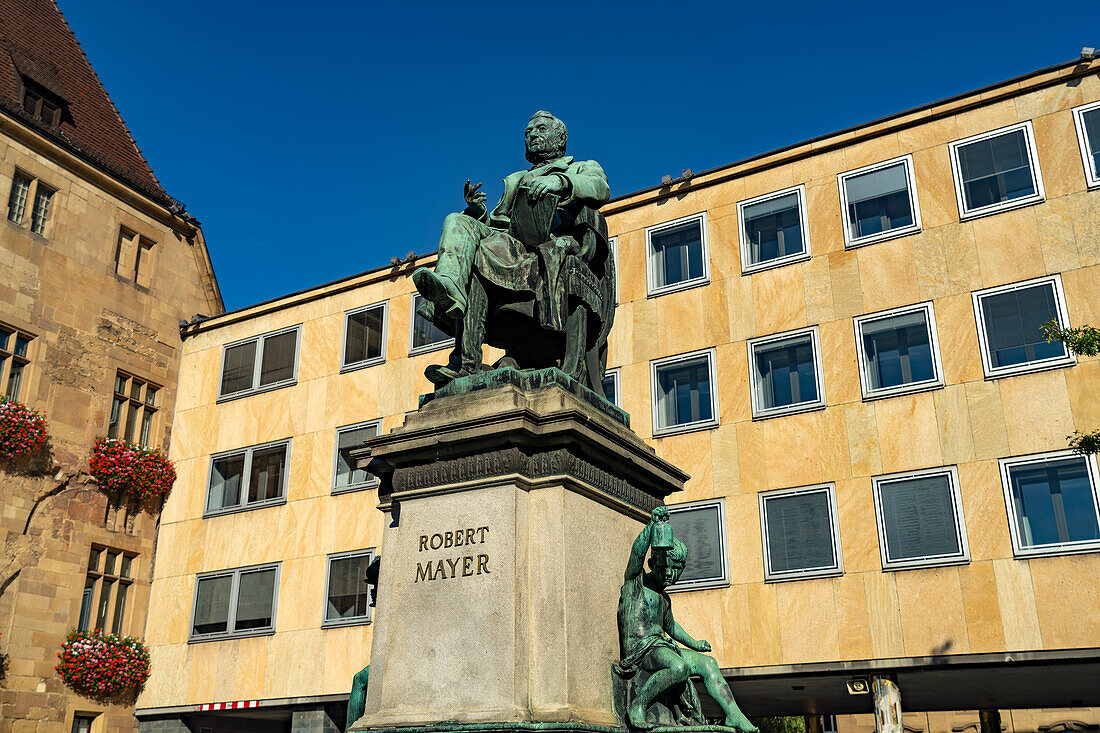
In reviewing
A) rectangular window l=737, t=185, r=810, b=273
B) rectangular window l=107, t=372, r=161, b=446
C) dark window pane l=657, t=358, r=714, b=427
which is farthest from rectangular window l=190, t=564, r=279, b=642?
rectangular window l=737, t=185, r=810, b=273

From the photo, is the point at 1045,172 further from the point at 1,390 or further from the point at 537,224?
the point at 1,390

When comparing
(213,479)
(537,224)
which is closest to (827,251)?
(537,224)

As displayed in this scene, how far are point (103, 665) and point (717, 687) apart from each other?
22.7 m

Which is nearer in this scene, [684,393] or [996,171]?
[996,171]

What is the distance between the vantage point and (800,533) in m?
19.7

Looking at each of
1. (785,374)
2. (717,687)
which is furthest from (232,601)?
(717,687)

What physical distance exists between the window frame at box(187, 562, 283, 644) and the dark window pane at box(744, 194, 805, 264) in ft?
45.1

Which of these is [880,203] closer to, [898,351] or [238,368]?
[898,351]

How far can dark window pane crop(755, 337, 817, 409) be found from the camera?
20.7 metres

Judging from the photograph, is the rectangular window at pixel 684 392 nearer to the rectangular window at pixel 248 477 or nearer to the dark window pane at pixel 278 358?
the rectangular window at pixel 248 477

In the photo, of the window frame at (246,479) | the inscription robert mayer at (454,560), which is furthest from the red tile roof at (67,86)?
the inscription robert mayer at (454,560)

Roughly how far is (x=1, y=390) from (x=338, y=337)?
798 cm

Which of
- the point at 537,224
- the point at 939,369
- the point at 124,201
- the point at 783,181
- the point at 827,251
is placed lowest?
the point at 537,224

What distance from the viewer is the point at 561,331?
7707 mm
